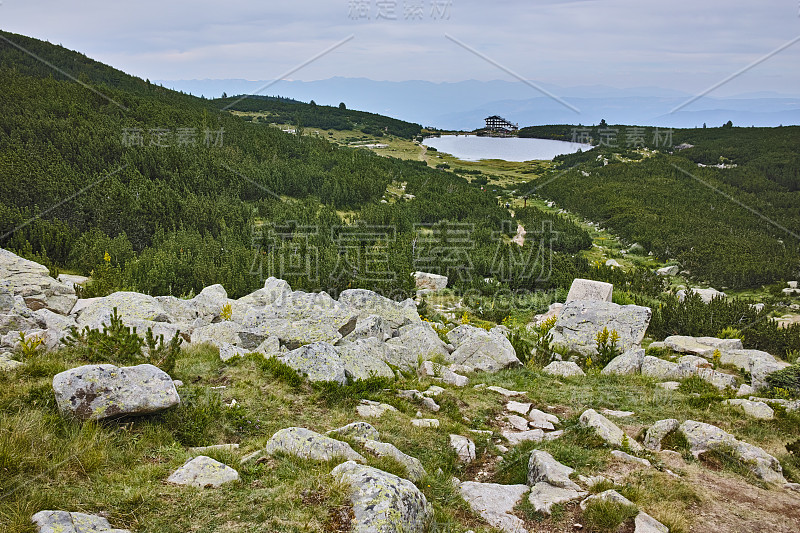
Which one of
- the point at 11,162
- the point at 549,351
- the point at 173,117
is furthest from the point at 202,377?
the point at 173,117

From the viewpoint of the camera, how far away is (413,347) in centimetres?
992

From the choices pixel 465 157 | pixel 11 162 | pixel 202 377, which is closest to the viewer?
pixel 202 377

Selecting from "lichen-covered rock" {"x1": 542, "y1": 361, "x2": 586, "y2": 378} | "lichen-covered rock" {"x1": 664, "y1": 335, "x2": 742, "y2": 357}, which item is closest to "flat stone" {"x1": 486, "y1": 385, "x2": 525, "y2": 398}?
"lichen-covered rock" {"x1": 542, "y1": 361, "x2": 586, "y2": 378}

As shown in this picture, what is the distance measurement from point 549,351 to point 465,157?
4850cm

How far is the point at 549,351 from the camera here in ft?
35.3

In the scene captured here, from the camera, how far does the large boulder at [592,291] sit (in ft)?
45.6

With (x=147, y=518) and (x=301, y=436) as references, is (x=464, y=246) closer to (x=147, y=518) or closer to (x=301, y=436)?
(x=301, y=436)

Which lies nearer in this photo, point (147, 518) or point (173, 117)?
point (147, 518)

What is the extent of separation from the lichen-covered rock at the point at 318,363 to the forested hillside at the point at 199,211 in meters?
6.66

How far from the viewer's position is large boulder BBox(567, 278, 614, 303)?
13895mm

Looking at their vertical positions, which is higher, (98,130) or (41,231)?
(98,130)

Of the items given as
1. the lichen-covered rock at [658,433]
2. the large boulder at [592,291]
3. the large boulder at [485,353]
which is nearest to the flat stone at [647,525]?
the lichen-covered rock at [658,433]

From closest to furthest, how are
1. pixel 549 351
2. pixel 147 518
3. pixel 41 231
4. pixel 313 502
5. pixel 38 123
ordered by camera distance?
pixel 147 518 < pixel 313 502 < pixel 549 351 < pixel 41 231 < pixel 38 123

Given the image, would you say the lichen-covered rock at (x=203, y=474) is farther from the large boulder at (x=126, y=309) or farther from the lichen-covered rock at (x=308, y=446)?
the large boulder at (x=126, y=309)
